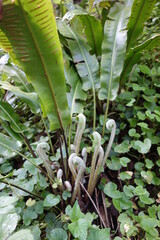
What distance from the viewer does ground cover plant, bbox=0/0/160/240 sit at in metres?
0.59

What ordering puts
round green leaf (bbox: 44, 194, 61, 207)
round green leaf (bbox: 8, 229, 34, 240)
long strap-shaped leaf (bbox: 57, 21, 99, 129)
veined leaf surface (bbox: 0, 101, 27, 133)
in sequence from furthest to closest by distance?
1. long strap-shaped leaf (bbox: 57, 21, 99, 129)
2. veined leaf surface (bbox: 0, 101, 27, 133)
3. round green leaf (bbox: 44, 194, 61, 207)
4. round green leaf (bbox: 8, 229, 34, 240)

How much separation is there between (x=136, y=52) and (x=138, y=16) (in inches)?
7.7

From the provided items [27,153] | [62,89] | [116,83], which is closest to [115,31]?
[116,83]

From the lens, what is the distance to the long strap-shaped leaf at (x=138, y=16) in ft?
3.10

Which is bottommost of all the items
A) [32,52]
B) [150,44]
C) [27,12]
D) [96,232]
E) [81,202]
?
[81,202]

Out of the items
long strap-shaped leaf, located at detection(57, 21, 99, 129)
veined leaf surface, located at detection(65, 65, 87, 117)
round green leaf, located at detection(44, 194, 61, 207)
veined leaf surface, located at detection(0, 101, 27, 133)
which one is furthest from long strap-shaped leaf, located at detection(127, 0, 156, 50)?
round green leaf, located at detection(44, 194, 61, 207)

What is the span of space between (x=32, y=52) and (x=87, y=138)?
560mm

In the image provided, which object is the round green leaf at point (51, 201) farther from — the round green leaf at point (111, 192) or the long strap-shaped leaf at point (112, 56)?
the long strap-shaped leaf at point (112, 56)

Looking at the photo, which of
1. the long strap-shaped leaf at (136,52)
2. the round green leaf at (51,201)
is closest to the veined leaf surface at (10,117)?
the round green leaf at (51,201)

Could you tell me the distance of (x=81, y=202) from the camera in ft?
2.64

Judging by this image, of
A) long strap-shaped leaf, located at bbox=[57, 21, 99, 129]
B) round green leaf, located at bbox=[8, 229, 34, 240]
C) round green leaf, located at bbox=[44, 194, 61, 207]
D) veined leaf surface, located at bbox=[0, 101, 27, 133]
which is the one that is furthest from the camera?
long strap-shaped leaf, located at bbox=[57, 21, 99, 129]

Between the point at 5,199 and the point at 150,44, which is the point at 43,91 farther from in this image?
the point at 150,44

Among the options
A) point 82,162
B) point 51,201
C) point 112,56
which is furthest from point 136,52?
point 51,201

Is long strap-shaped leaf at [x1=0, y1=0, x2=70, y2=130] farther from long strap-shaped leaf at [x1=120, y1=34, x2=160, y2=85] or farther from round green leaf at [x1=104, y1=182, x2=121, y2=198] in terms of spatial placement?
long strap-shaped leaf at [x1=120, y1=34, x2=160, y2=85]
